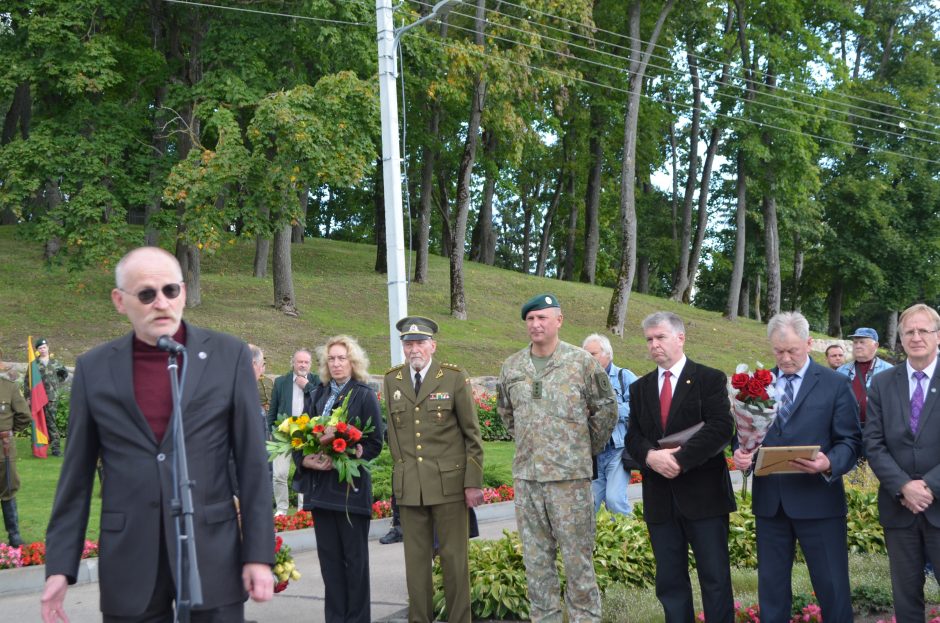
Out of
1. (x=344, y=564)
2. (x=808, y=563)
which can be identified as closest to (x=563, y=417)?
(x=808, y=563)

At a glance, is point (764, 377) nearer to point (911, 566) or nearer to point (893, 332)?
point (911, 566)

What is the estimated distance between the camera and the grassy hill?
25.4 metres

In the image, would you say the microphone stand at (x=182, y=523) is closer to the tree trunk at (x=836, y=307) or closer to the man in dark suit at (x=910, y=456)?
the man in dark suit at (x=910, y=456)

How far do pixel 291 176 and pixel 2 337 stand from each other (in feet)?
25.8

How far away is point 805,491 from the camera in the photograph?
6.21 metres

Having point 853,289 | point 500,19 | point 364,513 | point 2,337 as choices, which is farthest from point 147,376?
point 853,289

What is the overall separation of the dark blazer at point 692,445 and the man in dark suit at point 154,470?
10.4ft

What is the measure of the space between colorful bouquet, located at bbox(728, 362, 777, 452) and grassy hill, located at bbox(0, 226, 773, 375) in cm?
1816

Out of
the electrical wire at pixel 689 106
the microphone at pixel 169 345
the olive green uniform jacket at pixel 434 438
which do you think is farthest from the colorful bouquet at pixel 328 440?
the electrical wire at pixel 689 106

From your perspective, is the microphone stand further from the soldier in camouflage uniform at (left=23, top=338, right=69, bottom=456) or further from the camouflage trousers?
the soldier in camouflage uniform at (left=23, top=338, right=69, bottom=456)

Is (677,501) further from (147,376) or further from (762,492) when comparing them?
(147,376)

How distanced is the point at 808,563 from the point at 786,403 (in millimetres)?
1017

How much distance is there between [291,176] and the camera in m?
23.6

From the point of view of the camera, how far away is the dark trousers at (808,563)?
6.16 m
